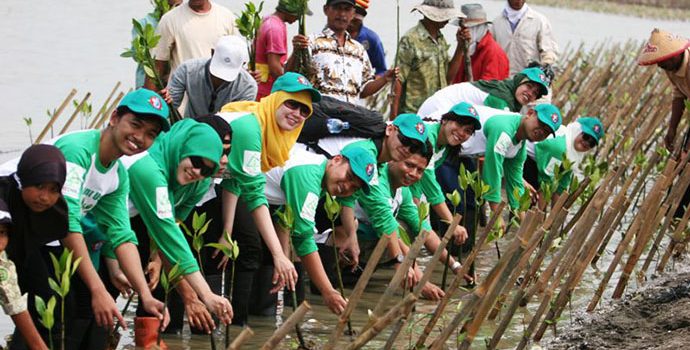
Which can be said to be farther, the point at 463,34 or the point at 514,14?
the point at 514,14

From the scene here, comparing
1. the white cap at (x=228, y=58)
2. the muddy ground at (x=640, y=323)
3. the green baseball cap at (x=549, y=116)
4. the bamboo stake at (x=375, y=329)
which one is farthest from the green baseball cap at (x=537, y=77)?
the bamboo stake at (x=375, y=329)

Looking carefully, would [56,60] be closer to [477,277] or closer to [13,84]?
[13,84]

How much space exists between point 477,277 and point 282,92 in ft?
7.20

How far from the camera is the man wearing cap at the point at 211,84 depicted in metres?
6.44

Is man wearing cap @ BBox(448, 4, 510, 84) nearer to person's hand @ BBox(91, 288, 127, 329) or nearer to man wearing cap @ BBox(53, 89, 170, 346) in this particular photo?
man wearing cap @ BBox(53, 89, 170, 346)

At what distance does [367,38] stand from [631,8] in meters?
24.6

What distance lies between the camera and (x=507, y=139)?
7.68 meters

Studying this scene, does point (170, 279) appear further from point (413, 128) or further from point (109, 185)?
point (413, 128)

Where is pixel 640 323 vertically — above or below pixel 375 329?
below

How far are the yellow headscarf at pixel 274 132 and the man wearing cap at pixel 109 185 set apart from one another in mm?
1207

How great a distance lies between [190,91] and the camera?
656 centimetres

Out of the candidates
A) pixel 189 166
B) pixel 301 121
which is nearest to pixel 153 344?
pixel 189 166

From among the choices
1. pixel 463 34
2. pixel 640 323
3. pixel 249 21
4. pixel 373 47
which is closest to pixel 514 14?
pixel 463 34

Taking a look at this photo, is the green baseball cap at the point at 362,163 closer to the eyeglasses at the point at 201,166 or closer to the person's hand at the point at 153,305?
the eyeglasses at the point at 201,166
